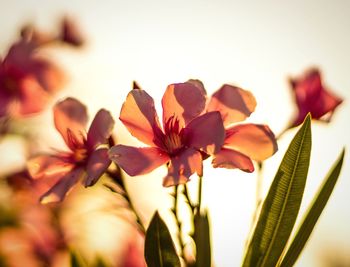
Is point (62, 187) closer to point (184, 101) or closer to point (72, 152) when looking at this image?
point (72, 152)

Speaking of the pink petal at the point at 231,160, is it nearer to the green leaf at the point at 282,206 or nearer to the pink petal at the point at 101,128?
the green leaf at the point at 282,206

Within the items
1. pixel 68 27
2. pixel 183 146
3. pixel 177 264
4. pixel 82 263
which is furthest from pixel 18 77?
pixel 177 264

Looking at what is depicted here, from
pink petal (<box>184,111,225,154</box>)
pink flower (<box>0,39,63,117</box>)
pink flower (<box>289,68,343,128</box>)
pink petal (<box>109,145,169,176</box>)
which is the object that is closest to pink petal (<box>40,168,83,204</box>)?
pink petal (<box>109,145,169,176</box>)

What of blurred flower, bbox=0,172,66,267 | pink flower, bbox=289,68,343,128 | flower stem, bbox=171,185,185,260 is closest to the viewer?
flower stem, bbox=171,185,185,260

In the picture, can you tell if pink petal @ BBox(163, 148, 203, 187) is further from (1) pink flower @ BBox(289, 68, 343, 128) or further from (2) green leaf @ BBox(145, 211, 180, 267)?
(1) pink flower @ BBox(289, 68, 343, 128)

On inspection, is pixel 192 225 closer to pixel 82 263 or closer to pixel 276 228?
pixel 276 228

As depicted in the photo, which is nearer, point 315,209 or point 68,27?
point 315,209
